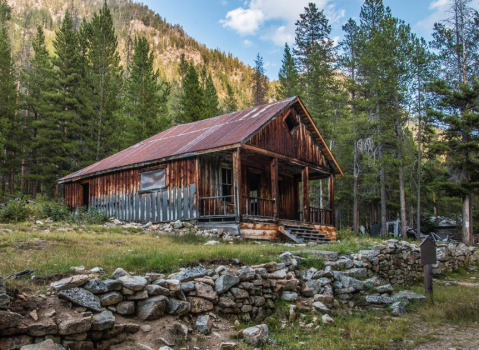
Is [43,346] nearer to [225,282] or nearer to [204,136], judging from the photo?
[225,282]

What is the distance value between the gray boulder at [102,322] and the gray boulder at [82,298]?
142 mm

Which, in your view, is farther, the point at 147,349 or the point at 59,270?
the point at 59,270

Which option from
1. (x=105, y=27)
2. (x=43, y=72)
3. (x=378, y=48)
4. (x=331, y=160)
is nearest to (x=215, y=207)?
(x=331, y=160)

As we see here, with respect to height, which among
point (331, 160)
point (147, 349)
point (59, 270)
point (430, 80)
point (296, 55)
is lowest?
point (147, 349)

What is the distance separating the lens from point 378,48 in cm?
2908

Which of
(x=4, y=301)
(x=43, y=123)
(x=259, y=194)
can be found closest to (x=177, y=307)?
(x=4, y=301)

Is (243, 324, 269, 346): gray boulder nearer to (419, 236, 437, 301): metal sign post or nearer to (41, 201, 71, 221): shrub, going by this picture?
(419, 236, 437, 301): metal sign post

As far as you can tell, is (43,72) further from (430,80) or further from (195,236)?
(430,80)

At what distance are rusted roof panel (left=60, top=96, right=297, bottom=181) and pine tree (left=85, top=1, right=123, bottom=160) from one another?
10.8m

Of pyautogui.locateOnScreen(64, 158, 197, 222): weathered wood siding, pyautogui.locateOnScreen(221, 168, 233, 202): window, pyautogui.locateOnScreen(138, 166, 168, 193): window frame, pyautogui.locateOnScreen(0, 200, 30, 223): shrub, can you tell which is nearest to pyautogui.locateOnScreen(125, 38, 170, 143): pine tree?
pyautogui.locateOnScreen(64, 158, 197, 222): weathered wood siding

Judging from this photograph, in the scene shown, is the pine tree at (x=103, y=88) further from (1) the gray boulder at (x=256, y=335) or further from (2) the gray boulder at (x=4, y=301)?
(2) the gray boulder at (x=4, y=301)

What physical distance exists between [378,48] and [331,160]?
1273 centimetres

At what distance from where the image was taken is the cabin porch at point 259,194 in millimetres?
15367

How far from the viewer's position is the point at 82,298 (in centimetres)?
521
